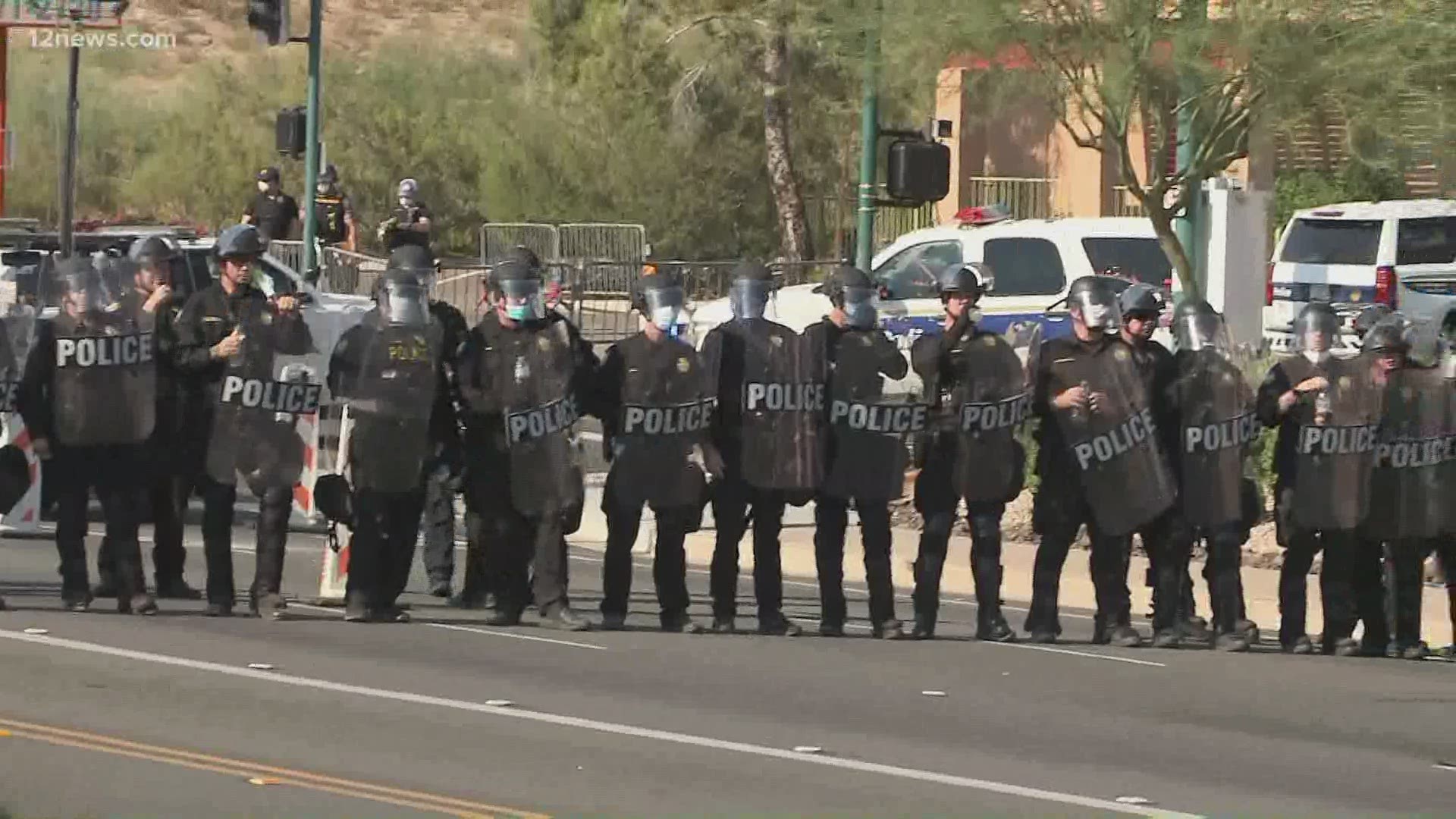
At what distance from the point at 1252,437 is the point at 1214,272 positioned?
9107 mm

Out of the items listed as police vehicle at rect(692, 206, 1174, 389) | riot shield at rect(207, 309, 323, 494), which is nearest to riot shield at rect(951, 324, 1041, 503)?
riot shield at rect(207, 309, 323, 494)

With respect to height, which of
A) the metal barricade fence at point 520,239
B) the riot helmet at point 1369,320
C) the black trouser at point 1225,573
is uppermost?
the metal barricade fence at point 520,239

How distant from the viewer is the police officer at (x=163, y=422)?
46.9ft

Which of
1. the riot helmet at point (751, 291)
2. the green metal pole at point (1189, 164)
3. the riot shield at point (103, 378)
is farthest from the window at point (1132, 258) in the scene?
the riot shield at point (103, 378)

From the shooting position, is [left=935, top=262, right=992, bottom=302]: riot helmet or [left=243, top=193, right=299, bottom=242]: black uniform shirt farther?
[left=243, top=193, right=299, bottom=242]: black uniform shirt

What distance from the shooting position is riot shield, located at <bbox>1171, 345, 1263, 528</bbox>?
48.6 ft

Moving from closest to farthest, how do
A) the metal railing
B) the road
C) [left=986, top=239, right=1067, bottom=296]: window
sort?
the road < [left=986, top=239, right=1067, bottom=296]: window < the metal railing

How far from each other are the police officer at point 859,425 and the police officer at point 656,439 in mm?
642

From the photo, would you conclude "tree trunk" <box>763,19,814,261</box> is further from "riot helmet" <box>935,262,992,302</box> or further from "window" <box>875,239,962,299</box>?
"riot helmet" <box>935,262,992,302</box>

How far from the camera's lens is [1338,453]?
14922 mm

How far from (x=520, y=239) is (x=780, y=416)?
82.0 ft

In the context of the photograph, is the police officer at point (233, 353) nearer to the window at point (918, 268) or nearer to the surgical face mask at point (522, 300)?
the surgical face mask at point (522, 300)

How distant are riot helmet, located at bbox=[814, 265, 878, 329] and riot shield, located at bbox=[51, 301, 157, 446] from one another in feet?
11.5

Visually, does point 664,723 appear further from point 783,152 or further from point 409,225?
point 783,152
